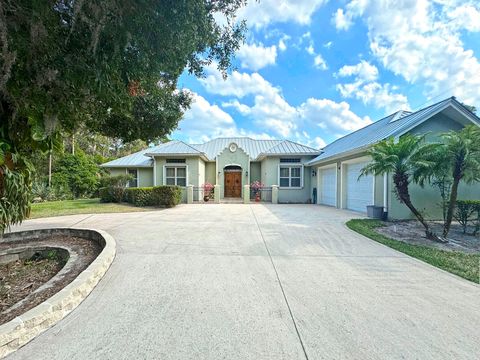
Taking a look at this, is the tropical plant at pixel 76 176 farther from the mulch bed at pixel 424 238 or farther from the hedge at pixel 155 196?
the mulch bed at pixel 424 238

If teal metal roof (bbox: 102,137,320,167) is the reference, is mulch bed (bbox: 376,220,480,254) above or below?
below

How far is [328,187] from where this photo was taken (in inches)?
592

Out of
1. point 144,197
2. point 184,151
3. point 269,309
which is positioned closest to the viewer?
point 269,309

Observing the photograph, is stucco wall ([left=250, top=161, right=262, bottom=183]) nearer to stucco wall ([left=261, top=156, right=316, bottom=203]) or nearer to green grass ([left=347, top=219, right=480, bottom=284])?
stucco wall ([left=261, top=156, right=316, bottom=203])

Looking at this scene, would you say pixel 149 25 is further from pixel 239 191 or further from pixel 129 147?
pixel 129 147

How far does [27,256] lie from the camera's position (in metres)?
5.38

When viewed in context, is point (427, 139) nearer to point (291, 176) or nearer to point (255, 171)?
point (291, 176)

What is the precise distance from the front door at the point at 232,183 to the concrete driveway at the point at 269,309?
13924 millimetres

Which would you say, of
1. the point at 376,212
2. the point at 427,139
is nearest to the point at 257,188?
the point at 376,212

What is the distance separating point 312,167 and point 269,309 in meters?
15.1

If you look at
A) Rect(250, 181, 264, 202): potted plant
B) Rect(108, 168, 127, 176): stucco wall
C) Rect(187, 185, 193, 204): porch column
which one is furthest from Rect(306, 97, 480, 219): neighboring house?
Rect(108, 168, 127, 176): stucco wall

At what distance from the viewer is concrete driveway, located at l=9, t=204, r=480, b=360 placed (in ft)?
7.37

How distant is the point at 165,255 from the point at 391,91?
16106 millimetres

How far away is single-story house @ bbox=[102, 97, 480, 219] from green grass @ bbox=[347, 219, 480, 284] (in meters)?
3.94
